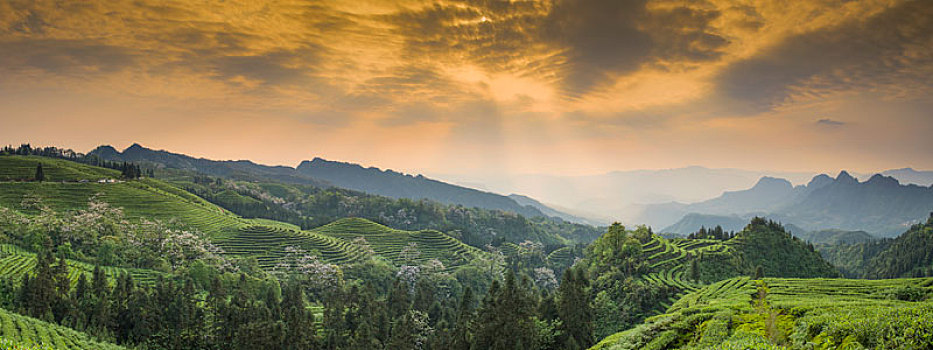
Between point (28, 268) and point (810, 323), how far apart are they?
81658 mm

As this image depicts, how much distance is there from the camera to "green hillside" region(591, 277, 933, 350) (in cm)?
1233

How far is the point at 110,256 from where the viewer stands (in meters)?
67.4

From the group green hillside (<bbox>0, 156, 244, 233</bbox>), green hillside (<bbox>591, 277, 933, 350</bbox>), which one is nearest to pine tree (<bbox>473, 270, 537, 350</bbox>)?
green hillside (<bbox>591, 277, 933, 350</bbox>)

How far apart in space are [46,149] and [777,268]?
28749cm

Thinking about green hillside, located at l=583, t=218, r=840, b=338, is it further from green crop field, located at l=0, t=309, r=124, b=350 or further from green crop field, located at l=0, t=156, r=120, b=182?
green crop field, located at l=0, t=156, r=120, b=182

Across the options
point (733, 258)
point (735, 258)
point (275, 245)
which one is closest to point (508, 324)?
point (733, 258)

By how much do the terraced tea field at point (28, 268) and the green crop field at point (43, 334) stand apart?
54.9 ft

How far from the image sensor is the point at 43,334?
34.1 meters

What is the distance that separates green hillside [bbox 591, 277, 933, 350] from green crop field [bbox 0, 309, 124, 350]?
142 feet

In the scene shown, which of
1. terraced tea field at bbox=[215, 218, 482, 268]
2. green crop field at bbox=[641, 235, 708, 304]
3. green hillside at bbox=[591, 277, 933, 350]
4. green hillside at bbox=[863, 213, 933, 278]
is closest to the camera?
green hillside at bbox=[591, 277, 933, 350]

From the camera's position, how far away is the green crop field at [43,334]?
31.7 metres

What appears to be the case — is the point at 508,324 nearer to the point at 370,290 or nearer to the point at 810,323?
the point at 810,323

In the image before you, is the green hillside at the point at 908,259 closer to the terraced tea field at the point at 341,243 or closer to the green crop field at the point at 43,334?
the terraced tea field at the point at 341,243

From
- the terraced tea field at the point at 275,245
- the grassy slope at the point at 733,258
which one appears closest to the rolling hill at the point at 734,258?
the grassy slope at the point at 733,258
